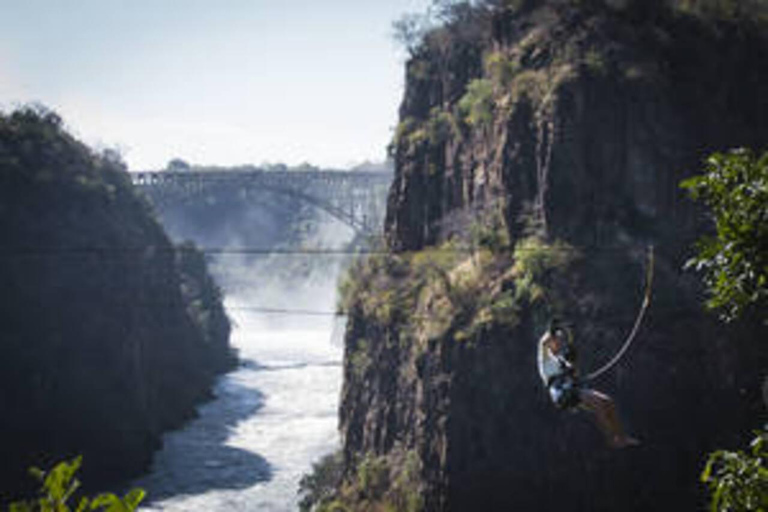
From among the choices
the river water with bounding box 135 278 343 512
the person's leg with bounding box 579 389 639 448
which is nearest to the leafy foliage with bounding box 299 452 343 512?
the river water with bounding box 135 278 343 512

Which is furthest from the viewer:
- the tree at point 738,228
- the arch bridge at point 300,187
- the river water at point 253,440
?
the arch bridge at point 300,187

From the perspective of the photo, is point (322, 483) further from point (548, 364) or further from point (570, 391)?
point (570, 391)

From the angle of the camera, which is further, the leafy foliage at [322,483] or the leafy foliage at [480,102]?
the leafy foliage at [322,483]

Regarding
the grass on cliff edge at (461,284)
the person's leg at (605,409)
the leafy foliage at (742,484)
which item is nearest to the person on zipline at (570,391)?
the person's leg at (605,409)

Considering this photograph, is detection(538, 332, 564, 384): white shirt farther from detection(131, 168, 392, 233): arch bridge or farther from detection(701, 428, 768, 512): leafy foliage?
detection(131, 168, 392, 233): arch bridge

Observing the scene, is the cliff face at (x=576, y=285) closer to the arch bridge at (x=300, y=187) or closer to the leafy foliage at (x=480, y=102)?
the leafy foliage at (x=480, y=102)

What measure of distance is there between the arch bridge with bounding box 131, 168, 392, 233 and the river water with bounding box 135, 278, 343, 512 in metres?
14.7

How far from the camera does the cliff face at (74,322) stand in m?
42.3

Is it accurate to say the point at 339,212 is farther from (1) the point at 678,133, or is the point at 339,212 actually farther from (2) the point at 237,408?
(1) the point at 678,133

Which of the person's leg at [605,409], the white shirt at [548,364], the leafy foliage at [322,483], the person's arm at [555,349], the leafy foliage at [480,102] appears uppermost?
the leafy foliage at [480,102]

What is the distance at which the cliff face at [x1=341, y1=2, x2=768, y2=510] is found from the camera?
25.3 m

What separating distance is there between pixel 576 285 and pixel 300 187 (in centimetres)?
→ 6744

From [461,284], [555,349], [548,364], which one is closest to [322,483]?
[461,284]

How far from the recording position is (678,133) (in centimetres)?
2795
